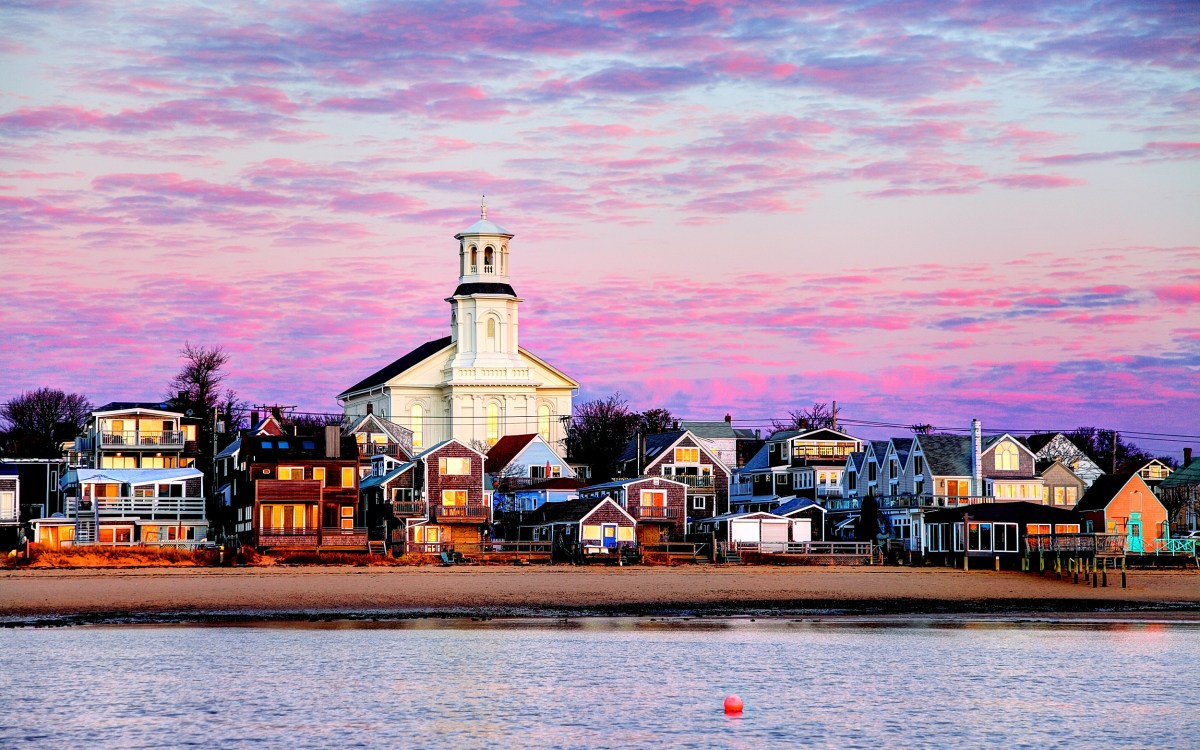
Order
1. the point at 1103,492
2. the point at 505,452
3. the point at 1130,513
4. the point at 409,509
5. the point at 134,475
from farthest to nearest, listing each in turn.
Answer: the point at 505,452 < the point at 1103,492 < the point at 1130,513 < the point at 134,475 < the point at 409,509

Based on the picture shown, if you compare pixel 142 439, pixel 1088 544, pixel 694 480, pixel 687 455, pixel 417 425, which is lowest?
pixel 1088 544

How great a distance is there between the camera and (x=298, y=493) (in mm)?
81500

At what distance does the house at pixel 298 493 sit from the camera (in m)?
79.7

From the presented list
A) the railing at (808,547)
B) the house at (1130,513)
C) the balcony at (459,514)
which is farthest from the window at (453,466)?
the house at (1130,513)

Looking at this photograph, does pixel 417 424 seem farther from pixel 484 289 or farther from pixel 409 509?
pixel 409 509

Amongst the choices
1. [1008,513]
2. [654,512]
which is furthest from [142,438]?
[1008,513]

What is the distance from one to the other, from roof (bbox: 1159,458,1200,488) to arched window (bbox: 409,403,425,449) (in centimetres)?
5538

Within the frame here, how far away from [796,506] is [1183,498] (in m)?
35.1

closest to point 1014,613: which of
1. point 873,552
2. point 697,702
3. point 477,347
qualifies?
point 873,552

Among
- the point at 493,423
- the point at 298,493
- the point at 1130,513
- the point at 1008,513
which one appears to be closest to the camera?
the point at 298,493

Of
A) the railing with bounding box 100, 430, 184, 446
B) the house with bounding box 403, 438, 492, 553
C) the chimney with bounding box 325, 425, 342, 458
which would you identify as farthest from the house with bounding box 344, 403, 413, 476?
the chimney with bounding box 325, 425, 342, 458

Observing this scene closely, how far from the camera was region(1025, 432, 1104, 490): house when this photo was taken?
116m

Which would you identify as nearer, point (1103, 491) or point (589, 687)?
point (589, 687)

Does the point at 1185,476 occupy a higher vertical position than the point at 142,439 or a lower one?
lower
